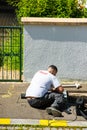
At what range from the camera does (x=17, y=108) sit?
1020 centimetres

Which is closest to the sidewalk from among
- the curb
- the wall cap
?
the curb

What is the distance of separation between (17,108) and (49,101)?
0.68 m

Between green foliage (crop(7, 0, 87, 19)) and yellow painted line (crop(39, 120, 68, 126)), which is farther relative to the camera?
green foliage (crop(7, 0, 87, 19))

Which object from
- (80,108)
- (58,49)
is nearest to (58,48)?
(58,49)

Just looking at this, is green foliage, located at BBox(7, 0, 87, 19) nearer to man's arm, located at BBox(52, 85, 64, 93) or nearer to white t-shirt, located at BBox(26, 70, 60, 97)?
white t-shirt, located at BBox(26, 70, 60, 97)

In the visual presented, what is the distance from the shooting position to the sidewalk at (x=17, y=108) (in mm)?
9648

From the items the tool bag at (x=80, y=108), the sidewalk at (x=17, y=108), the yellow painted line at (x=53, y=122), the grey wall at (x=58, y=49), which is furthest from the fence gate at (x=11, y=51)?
the yellow painted line at (x=53, y=122)

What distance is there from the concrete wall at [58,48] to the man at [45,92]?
1.68m

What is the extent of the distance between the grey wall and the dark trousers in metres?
1.98

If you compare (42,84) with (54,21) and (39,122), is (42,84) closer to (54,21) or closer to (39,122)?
(39,122)

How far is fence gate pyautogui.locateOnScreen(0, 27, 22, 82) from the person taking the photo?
12.2m

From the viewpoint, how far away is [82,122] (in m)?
9.38

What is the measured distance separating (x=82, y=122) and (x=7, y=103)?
6.43ft

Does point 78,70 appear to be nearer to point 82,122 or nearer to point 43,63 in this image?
point 43,63
